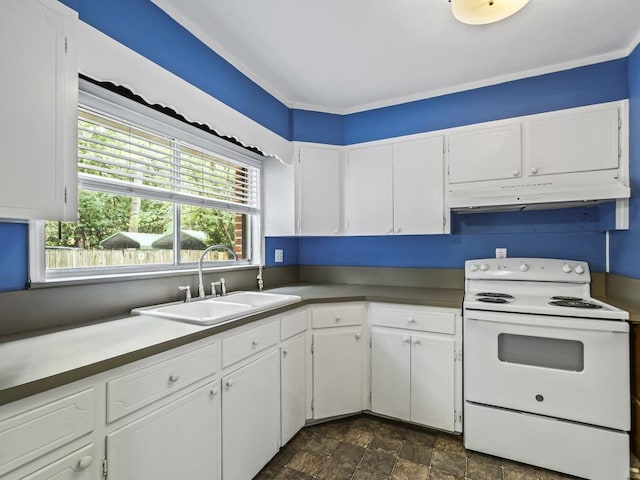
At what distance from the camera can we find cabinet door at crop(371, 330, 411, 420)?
7.30ft

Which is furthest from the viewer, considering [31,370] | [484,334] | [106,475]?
[484,334]

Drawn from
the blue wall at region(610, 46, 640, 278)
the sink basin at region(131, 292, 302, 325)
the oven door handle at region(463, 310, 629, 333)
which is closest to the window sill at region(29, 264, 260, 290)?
the sink basin at region(131, 292, 302, 325)

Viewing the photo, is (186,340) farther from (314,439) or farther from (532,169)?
(532,169)

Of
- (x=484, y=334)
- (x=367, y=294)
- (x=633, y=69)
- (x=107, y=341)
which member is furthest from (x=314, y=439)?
(x=633, y=69)

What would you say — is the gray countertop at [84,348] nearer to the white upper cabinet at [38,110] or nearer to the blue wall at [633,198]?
the white upper cabinet at [38,110]

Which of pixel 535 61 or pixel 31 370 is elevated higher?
pixel 535 61

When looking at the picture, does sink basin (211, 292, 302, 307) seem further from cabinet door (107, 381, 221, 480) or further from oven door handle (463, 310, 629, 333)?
oven door handle (463, 310, 629, 333)

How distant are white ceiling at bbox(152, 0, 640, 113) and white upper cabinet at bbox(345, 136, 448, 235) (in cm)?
52

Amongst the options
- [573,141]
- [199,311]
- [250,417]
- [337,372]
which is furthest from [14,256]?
[573,141]

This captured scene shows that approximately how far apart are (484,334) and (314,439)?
1.30m

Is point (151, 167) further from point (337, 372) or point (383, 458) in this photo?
point (383, 458)

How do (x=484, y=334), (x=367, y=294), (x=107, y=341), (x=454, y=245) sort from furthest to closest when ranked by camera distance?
(x=454, y=245)
(x=367, y=294)
(x=484, y=334)
(x=107, y=341)

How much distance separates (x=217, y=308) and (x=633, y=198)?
2.62 m

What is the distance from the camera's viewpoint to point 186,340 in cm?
130
